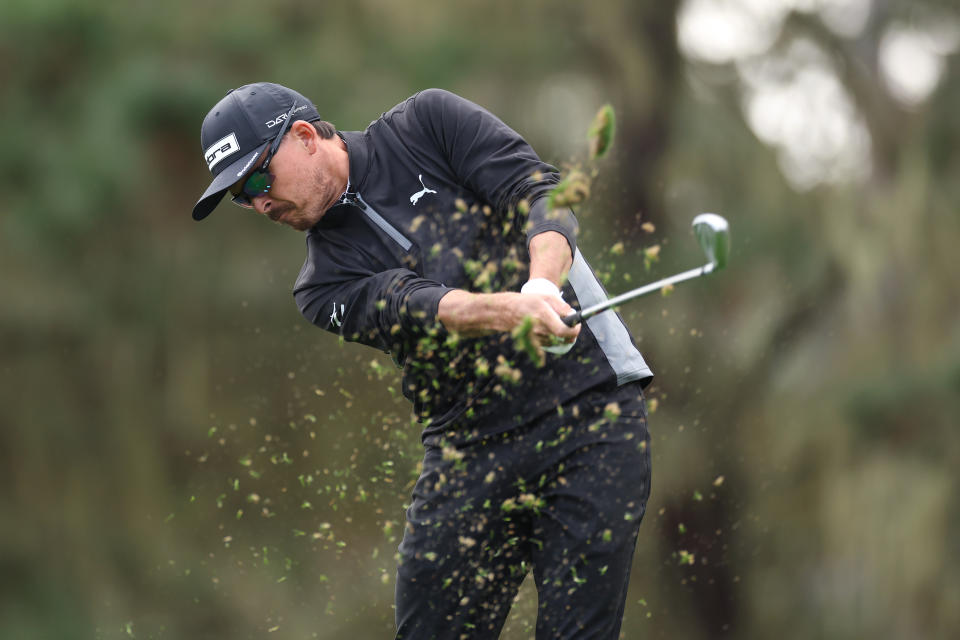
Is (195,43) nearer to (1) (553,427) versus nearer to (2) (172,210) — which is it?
(2) (172,210)

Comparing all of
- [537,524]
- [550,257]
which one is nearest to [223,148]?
[550,257]

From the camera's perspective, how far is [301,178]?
3.36 m

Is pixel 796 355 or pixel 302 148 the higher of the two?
pixel 302 148

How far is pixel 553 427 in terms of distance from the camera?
327cm

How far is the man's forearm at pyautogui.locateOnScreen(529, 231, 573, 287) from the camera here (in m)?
3.08

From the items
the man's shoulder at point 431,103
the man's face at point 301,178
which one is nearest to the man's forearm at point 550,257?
the man's shoulder at point 431,103

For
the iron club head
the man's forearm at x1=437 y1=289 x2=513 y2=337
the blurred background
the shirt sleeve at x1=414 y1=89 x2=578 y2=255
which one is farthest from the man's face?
the blurred background

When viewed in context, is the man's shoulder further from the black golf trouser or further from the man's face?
the black golf trouser

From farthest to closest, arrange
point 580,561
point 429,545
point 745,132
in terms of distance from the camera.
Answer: point 745,132 → point 429,545 → point 580,561

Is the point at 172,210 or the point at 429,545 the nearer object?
the point at 429,545

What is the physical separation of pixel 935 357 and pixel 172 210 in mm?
4241

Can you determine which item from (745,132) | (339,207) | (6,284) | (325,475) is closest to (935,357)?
(745,132)

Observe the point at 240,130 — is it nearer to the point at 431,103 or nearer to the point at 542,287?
the point at 431,103

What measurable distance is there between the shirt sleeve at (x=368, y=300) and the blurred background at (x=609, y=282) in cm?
312
